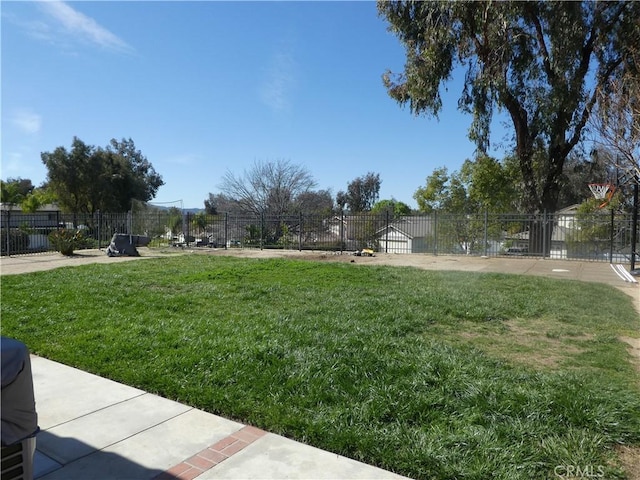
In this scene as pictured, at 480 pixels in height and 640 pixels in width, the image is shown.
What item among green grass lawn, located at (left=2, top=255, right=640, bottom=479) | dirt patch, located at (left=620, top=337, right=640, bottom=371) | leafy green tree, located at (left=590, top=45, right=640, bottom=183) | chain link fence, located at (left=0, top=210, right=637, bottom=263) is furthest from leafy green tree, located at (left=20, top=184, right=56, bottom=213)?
dirt patch, located at (left=620, top=337, right=640, bottom=371)

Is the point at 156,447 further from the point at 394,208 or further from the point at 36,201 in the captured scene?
the point at 36,201

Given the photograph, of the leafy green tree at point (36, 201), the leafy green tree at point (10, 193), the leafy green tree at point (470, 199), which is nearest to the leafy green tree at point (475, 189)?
the leafy green tree at point (470, 199)

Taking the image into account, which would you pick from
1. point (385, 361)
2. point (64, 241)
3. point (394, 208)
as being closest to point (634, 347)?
point (385, 361)

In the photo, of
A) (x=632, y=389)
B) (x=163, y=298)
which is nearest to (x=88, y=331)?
(x=163, y=298)

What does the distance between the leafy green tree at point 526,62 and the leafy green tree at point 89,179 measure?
29.7 metres

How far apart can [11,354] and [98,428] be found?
1.75 meters

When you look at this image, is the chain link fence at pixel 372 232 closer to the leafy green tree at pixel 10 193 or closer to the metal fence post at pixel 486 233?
the metal fence post at pixel 486 233

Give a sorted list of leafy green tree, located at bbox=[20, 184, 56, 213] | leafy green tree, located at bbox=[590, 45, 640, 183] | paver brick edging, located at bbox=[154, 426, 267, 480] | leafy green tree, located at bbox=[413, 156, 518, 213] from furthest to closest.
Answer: leafy green tree, located at bbox=[20, 184, 56, 213]
leafy green tree, located at bbox=[413, 156, 518, 213]
leafy green tree, located at bbox=[590, 45, 640, 183]
paver brick edging, located at bbox=[154, 426, 267, 480]

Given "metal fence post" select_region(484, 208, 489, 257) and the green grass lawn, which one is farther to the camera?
"metal fence post" select_region(484, 208, 489, 257)

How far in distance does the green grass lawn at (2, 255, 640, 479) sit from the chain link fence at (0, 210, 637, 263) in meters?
10.3

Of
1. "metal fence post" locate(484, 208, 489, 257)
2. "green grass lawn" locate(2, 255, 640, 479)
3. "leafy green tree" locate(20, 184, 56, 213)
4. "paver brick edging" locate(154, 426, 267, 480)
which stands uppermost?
"leafy green tree" locate(20, 184, 56, 213)

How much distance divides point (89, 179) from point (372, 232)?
2867 centimetres

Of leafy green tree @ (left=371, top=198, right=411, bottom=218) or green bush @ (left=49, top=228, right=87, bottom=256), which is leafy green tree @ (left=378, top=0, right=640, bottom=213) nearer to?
leafy green tree @ (left=371, top=198, right=411, bottom=218)

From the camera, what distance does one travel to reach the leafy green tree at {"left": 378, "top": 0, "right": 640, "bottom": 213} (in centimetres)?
1767
